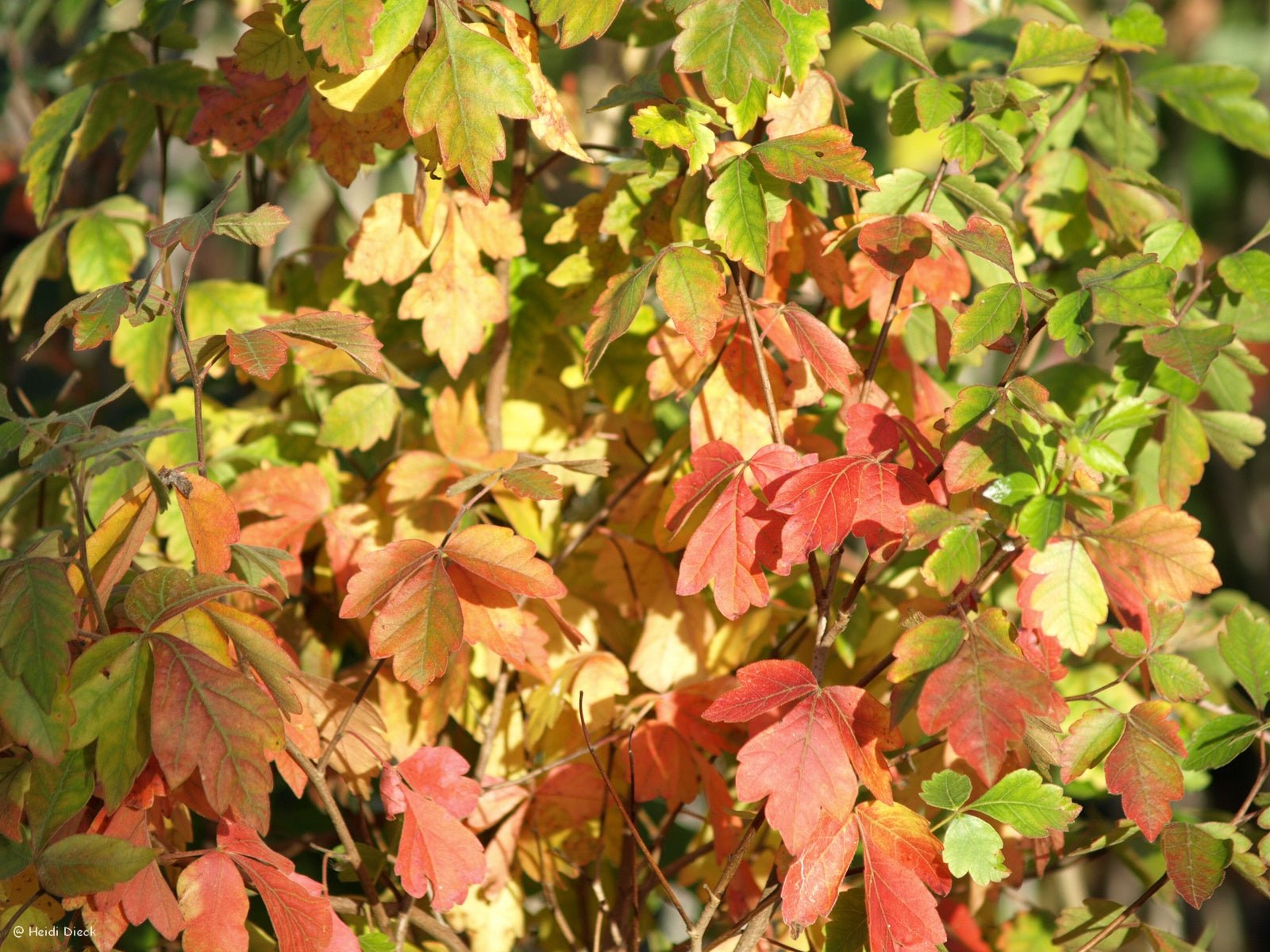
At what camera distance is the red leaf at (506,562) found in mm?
815

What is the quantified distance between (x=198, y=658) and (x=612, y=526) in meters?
0.58

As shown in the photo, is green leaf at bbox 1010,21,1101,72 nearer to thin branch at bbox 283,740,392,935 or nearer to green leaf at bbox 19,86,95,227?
thin branch at bbox 283,740,392,935

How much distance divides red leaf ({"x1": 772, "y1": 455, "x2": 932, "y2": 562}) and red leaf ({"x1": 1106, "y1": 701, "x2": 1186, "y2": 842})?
0.71 feet

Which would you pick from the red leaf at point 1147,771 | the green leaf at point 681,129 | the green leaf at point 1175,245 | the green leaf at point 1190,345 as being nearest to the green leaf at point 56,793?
the green leaf at point 681,129

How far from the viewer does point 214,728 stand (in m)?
0.69

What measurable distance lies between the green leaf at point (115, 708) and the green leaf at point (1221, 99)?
3.78 ft

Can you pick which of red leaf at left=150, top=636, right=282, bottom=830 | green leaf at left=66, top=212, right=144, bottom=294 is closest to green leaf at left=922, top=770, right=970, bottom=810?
red leaf at left=150, top=636, right=282, bottom=830

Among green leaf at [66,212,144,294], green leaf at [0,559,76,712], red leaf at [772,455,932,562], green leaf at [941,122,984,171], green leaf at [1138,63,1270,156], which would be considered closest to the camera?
green leaf at [0,559,76,712]

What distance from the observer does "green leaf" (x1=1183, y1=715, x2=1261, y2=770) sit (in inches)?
32.3

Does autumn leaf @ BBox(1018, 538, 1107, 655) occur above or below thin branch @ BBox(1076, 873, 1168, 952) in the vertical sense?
above

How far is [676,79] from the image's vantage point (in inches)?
42.4

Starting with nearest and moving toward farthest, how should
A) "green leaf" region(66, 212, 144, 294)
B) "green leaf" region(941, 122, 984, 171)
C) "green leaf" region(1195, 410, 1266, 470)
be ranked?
"green leaf" region(941, 122, 984, 171), "green leaf" region(1195, 410, 1266, 470), "green leaf" region(66, 212, 144, 294)

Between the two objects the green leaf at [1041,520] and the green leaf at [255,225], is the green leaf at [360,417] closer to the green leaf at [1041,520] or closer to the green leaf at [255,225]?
the green leaf at [255,225]

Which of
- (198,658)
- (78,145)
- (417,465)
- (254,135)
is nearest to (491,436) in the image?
(417,465)
